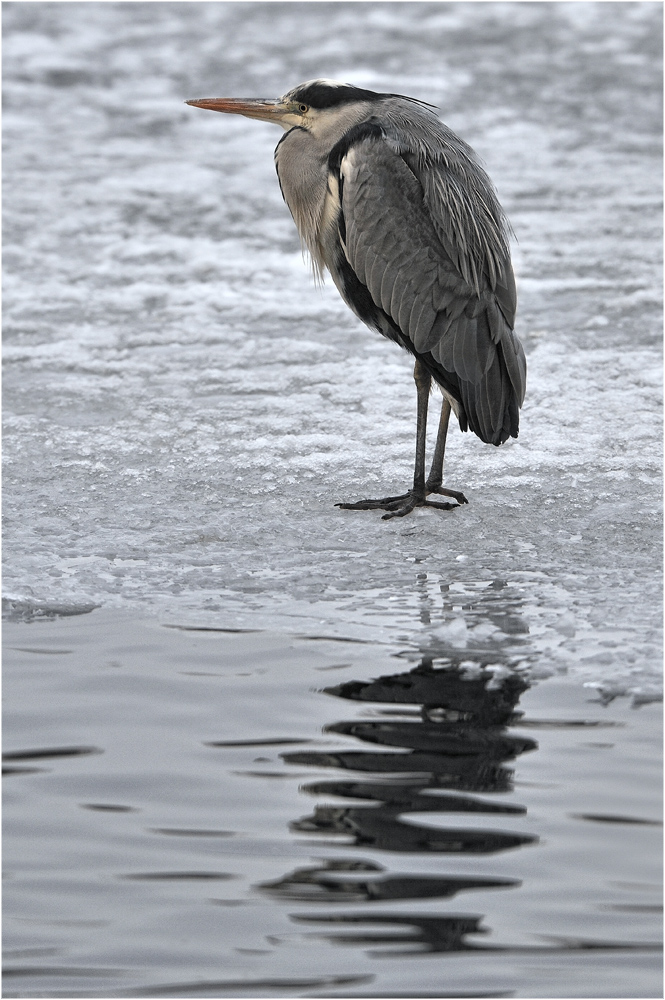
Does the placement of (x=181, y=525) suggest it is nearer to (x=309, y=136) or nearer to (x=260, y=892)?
(x=309, y=136)

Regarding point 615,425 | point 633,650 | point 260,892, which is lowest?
point 260,892

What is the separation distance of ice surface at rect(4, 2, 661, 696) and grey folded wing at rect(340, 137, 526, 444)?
0.40m

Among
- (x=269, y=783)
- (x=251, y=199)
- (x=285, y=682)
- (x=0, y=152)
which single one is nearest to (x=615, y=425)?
(x=285, y=682)

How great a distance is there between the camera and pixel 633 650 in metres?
3.61

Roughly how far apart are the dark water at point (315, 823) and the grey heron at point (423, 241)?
1.37 m

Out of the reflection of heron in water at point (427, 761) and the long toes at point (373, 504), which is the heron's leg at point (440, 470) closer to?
the long toes at point (373, 504)

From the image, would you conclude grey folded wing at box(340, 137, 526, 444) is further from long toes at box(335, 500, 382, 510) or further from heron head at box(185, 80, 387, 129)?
long toes at box(335, 500, 382, 510)

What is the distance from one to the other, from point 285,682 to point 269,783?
50 centimetres

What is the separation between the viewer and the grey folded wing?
4637mm

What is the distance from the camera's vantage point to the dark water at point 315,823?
2.42 m

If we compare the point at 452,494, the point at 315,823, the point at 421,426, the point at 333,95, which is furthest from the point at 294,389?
the point at 315,823

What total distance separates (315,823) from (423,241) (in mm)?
2466

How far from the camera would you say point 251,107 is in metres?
5.05

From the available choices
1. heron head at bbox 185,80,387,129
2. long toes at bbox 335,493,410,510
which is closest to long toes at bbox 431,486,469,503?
long toes at bbox 335,493,410,510
